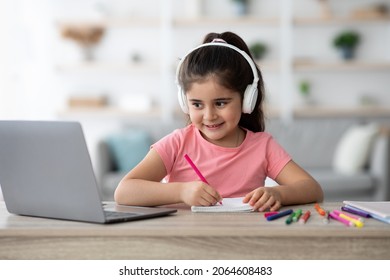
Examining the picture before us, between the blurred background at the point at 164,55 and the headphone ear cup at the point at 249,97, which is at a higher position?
the headphone ear cup at the point at 249,97

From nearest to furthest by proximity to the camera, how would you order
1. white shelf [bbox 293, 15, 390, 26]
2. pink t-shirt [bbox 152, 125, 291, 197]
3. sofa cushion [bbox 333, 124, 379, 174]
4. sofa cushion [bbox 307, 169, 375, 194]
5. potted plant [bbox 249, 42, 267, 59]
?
pink t-shirt [bbox 152, 125, 291, 197] → sofa cushion [bbox 307, 169, 375, 194] → sofa cushion [bbox 333, 124, 379, 174] → white shelf [bbox 293, 15, 390, 26] → potted plant [bbox 249, 42, 267, 59]

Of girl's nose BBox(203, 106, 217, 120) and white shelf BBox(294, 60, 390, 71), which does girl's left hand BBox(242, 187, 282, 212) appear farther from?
white shelf BBox(294, 60, 390, 71)

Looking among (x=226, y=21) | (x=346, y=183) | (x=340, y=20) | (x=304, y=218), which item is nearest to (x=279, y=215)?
(x=304, y=218)

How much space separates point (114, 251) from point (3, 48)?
508cm

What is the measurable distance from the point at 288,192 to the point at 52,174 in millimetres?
556

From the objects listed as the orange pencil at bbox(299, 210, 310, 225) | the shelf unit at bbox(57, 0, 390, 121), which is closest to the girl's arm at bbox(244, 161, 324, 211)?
the orange pencil at bbox(299, 210, 310, 225)

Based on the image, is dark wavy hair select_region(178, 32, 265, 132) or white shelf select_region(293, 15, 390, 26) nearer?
dark wavy hair select_region(178, 32, 265, 132)

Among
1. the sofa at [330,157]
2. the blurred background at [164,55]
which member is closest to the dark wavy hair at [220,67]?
the sofa at [330,157]

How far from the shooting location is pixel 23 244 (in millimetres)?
1231

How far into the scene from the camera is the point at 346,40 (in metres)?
5.79

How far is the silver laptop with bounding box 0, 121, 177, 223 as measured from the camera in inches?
48.2

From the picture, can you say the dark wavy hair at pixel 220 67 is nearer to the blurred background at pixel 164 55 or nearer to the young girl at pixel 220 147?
the young girl at pixel 220 147

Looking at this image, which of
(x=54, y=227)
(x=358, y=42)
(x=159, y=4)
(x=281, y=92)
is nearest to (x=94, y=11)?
(x=159, y=4)

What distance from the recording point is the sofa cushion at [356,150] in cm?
476
